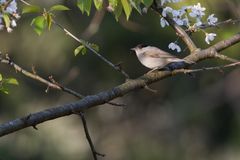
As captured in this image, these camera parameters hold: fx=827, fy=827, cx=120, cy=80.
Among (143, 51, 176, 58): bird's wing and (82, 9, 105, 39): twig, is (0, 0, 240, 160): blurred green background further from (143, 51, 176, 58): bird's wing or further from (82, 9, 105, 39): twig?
(82, 9, 105, 39): twig

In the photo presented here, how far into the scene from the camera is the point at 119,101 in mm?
13531

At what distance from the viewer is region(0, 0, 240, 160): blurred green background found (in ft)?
45.3

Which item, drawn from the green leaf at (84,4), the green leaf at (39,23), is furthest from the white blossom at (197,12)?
the green leaf at (39,23)

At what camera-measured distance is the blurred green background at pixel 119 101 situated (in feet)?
45.3

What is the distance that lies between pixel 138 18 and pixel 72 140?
11.7ft

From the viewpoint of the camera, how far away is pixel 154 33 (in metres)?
13.9

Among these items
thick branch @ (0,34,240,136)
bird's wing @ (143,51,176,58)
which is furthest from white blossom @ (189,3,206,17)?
bird's wing @ (143,51,176,58)

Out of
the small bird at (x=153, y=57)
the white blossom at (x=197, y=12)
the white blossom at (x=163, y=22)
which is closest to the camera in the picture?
the white blossom at (x=197, y=12)

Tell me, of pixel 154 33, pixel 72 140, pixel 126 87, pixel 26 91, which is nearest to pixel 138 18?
pixel 154 33

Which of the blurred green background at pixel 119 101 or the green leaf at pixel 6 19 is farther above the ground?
the blurred green background at pixel 119 101

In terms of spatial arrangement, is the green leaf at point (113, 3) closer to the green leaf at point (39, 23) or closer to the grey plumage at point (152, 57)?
the green leaf at point (39, 23)

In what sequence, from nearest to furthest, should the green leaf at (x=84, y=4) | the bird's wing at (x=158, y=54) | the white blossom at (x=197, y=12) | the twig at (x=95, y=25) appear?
the green leaf at (x=84, y=4)
the white blossom at (x=197, y=12)
the twig at (x=95, y=25)
the bird's wing at (x=158, y=54)

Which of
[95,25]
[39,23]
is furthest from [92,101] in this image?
[95,25]

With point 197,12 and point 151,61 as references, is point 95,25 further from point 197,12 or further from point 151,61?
point 197,12
